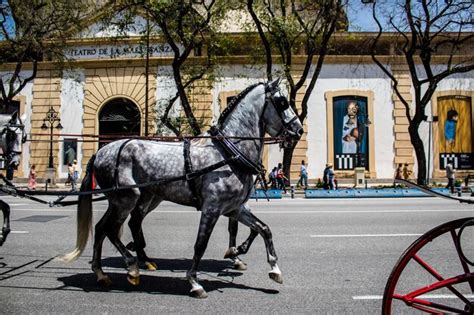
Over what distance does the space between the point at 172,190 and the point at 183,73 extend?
2235 cm

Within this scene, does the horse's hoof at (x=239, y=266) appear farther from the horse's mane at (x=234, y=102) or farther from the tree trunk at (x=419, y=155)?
the tree trunk at (x=419, y=155)

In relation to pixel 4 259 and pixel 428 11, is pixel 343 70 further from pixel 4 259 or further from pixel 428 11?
pixel 4 259

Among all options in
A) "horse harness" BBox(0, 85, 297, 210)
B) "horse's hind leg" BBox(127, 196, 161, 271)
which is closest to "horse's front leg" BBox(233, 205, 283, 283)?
"horse harness" BBox(0, 85, 297, 210)

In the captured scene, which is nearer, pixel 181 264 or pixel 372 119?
pixel 181 264

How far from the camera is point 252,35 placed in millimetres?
25547

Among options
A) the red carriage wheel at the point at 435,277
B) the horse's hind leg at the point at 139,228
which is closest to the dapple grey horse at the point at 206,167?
the horse's hind leg at the point at 139,228

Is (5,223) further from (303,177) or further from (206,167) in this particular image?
(303,177)

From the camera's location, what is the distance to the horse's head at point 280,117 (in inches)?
207

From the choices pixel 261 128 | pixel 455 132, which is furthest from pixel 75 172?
pixel 455 132

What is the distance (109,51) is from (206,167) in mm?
26439

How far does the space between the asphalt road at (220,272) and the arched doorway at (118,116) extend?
1940 centimetres

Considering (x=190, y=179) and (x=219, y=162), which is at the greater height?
(x=219, y=162)

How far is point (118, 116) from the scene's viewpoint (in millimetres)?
29078

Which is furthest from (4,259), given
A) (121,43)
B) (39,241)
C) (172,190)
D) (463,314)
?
(121,43)
